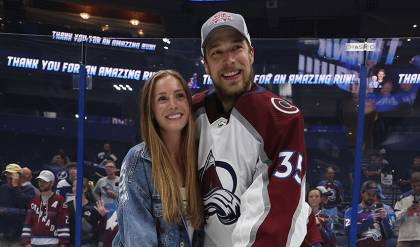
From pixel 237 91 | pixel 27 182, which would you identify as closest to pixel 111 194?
pixel 27 182

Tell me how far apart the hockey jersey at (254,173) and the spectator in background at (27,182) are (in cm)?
236

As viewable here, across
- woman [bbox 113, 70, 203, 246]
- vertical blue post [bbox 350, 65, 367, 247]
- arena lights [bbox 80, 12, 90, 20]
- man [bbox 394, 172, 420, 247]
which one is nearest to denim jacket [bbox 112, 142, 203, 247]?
woman [bbox 113, 70, 203, 246]

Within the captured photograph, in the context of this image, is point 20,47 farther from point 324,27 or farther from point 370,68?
point 324,27

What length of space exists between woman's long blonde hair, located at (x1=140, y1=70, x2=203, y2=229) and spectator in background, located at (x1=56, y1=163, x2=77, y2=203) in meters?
2.15

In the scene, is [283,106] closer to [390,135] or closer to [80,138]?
[390,135]

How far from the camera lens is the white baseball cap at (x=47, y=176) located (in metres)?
3.55

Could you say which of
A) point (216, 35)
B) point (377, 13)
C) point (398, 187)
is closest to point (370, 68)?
point (398, 187)

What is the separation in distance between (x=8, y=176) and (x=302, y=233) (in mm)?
2772

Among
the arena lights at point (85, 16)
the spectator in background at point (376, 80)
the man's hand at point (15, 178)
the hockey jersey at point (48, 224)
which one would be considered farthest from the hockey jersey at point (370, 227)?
the arena lights at point (85, 16)

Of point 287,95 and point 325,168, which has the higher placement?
point 287,95

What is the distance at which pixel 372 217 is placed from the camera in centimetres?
321

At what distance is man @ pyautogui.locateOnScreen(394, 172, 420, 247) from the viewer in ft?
10.3

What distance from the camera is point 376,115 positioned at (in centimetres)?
324

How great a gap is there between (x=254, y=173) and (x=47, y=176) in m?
2.50
